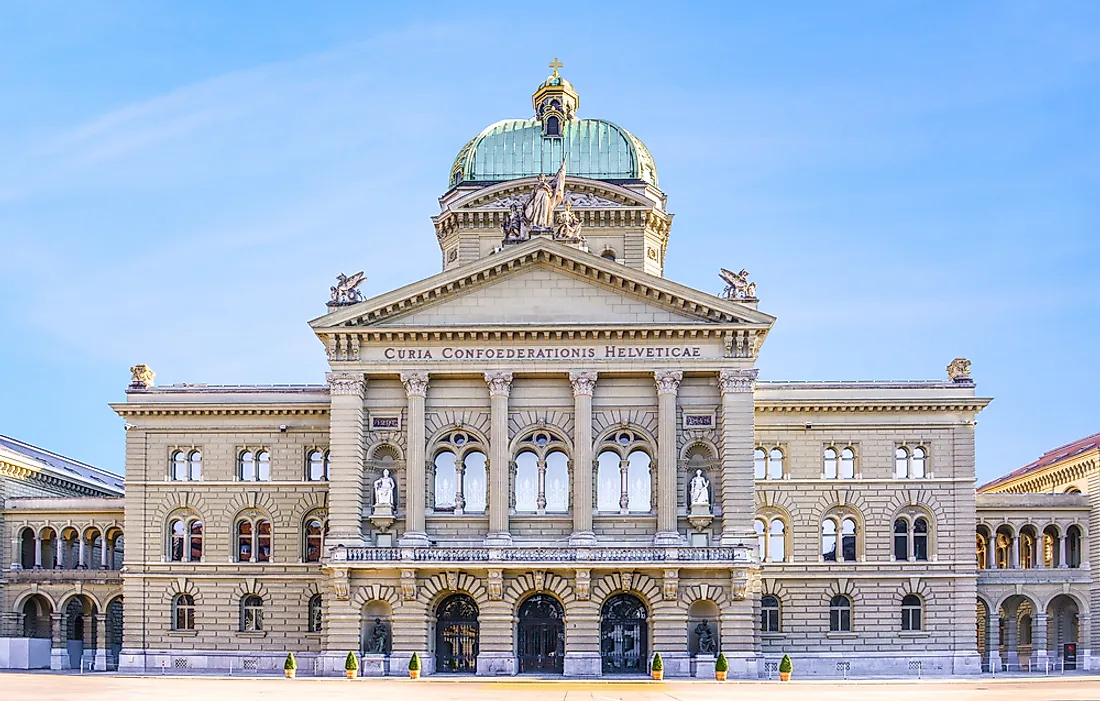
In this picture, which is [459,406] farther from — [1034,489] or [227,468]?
[1034,489]

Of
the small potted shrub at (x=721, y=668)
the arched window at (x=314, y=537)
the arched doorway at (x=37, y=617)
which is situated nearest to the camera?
the small potted shrub at (x=721, y=668)

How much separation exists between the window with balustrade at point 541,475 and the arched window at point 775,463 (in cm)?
1275

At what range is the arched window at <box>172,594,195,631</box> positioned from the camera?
79.2 meters

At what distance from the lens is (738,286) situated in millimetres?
73938

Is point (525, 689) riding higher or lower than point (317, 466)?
lower

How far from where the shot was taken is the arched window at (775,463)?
8019 centimetres

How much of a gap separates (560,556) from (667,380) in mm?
9853

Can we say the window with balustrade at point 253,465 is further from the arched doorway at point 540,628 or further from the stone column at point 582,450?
the stone column at point 582,450

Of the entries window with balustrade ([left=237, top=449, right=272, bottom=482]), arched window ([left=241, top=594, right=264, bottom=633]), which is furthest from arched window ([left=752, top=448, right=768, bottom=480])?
arched window ([left=241, top=594, right=264, bottom=633])

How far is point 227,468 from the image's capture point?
79.9 meters

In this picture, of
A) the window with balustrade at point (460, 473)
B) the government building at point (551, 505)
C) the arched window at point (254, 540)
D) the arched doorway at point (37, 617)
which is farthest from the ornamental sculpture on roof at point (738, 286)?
the arched doorway at point (37, 617)

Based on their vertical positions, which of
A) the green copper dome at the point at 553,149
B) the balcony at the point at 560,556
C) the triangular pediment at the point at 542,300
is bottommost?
the balcony at the point at 560,556

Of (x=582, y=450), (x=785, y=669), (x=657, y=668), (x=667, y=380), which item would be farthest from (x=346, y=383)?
(x=785, y=669)

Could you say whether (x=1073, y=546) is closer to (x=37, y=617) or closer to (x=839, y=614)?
(x=839, y=614)
